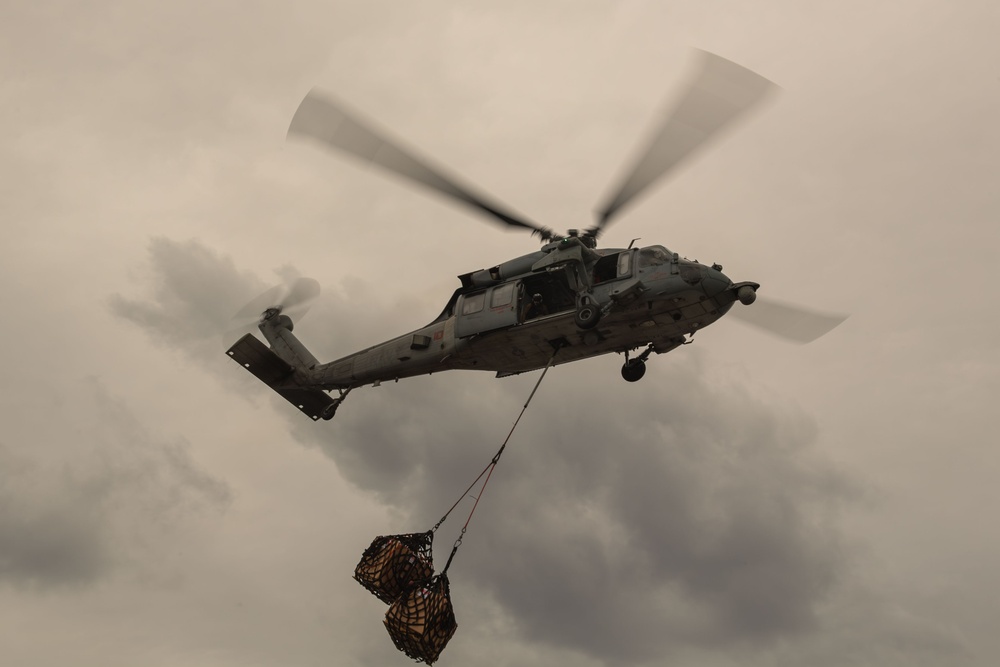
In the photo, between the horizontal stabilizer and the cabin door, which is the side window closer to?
the cabin door

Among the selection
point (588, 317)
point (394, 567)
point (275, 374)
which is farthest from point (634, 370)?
point (275, 374)

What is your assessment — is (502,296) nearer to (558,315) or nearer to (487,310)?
(487,310)

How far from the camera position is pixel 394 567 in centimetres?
1755

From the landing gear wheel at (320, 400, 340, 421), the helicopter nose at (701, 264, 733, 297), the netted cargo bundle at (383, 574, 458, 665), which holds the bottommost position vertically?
the netted cargo bundle at (383, 574, 458, 665)

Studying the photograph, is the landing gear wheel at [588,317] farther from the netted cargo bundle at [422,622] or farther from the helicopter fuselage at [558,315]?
the netted cargo bundle at [422,622]

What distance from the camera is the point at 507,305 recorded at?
73.5ft

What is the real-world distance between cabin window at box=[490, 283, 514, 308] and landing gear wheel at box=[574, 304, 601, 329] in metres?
1.92

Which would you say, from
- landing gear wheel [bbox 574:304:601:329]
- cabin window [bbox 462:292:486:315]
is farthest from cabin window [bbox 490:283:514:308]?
landing gear wheel [bbox 574:304:601:329]

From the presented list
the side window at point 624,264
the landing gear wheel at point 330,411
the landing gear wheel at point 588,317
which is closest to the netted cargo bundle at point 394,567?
the landing gear wheel at point 588,317

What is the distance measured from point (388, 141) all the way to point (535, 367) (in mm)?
6610

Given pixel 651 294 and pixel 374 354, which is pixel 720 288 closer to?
pixel 651 294

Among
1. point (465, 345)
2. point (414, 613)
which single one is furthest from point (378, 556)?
point (465, 345)

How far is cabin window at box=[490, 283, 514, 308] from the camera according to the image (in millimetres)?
22453

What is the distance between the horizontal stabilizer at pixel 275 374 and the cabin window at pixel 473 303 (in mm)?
5609
